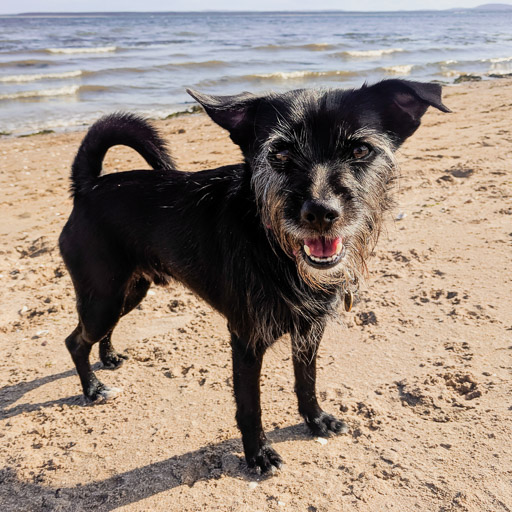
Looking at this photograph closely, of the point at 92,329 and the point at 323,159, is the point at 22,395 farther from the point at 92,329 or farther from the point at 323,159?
the point at 323,159

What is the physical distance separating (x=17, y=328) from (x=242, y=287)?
2519 millimetres

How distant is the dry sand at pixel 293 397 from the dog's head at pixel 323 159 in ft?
2.64

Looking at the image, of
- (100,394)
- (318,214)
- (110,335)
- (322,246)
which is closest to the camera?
(318,214)

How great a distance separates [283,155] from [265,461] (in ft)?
5.53

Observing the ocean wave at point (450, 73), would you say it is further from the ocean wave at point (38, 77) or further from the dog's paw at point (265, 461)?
the dog's paw at point (265, 461)

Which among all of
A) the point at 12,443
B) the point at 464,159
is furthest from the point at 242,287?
the point at 464,159

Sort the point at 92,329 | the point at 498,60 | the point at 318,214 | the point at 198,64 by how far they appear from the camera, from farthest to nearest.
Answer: the point at 498,60, the point at 198,64, the point at 92,329, the point at 318,214

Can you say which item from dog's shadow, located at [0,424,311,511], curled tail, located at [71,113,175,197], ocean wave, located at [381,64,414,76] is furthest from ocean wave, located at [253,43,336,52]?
dog's shadow, located at [0,424,311,511]

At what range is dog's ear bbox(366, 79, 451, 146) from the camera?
2.63 metres

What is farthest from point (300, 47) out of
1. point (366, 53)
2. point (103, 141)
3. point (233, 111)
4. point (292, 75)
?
point (233, 111)

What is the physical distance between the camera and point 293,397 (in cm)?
Answer: 354

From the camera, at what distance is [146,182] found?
3.32 m

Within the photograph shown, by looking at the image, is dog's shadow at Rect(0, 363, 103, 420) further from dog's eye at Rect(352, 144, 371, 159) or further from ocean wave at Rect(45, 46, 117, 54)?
ocean wave at Rect(45, 46, 117, 54)

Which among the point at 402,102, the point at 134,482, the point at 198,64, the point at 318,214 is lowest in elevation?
the point at 134,482
